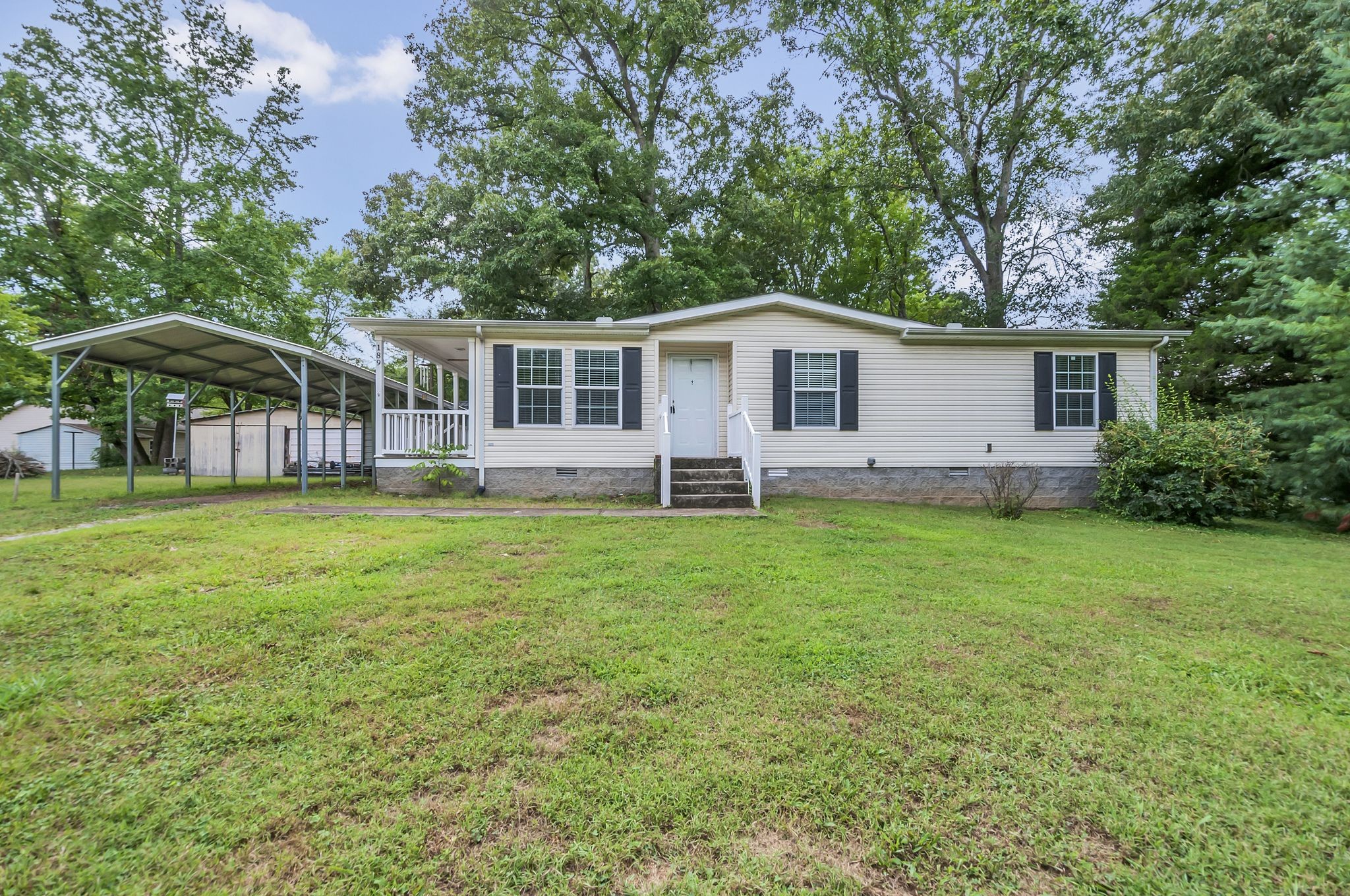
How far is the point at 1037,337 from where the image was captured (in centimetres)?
944

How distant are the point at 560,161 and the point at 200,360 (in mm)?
9474

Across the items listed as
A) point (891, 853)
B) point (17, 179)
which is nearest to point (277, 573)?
point (891, 853)

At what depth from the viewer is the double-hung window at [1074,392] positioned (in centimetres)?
969

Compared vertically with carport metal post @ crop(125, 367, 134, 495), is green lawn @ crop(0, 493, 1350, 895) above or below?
below

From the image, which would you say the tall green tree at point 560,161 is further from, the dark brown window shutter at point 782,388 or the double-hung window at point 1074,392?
the double-hung window at point 1074,392

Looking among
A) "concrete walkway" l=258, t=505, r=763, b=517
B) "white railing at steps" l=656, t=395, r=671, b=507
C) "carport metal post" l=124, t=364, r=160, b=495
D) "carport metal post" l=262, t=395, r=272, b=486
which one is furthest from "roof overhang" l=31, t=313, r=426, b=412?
"white railing at steps" l=656, t=395, r=671, b=507

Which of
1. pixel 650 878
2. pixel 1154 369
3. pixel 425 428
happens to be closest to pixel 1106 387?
pixel 1154 369

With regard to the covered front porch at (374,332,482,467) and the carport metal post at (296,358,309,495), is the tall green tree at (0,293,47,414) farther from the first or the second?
the covered front porch at (374,332,482,467)

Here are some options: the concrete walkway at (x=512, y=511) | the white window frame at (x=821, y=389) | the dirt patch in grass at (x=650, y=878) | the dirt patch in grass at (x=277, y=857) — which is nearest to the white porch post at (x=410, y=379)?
the concrete walkway at (x=512, y=511)

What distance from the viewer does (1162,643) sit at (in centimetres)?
306

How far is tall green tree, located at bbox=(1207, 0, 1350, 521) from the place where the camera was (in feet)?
24.8

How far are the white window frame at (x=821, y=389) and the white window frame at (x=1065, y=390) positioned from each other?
4137 millimetres

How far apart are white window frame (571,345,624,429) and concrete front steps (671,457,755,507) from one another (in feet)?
4.52

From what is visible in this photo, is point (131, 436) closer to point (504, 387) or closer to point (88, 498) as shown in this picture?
point (88, 498)
